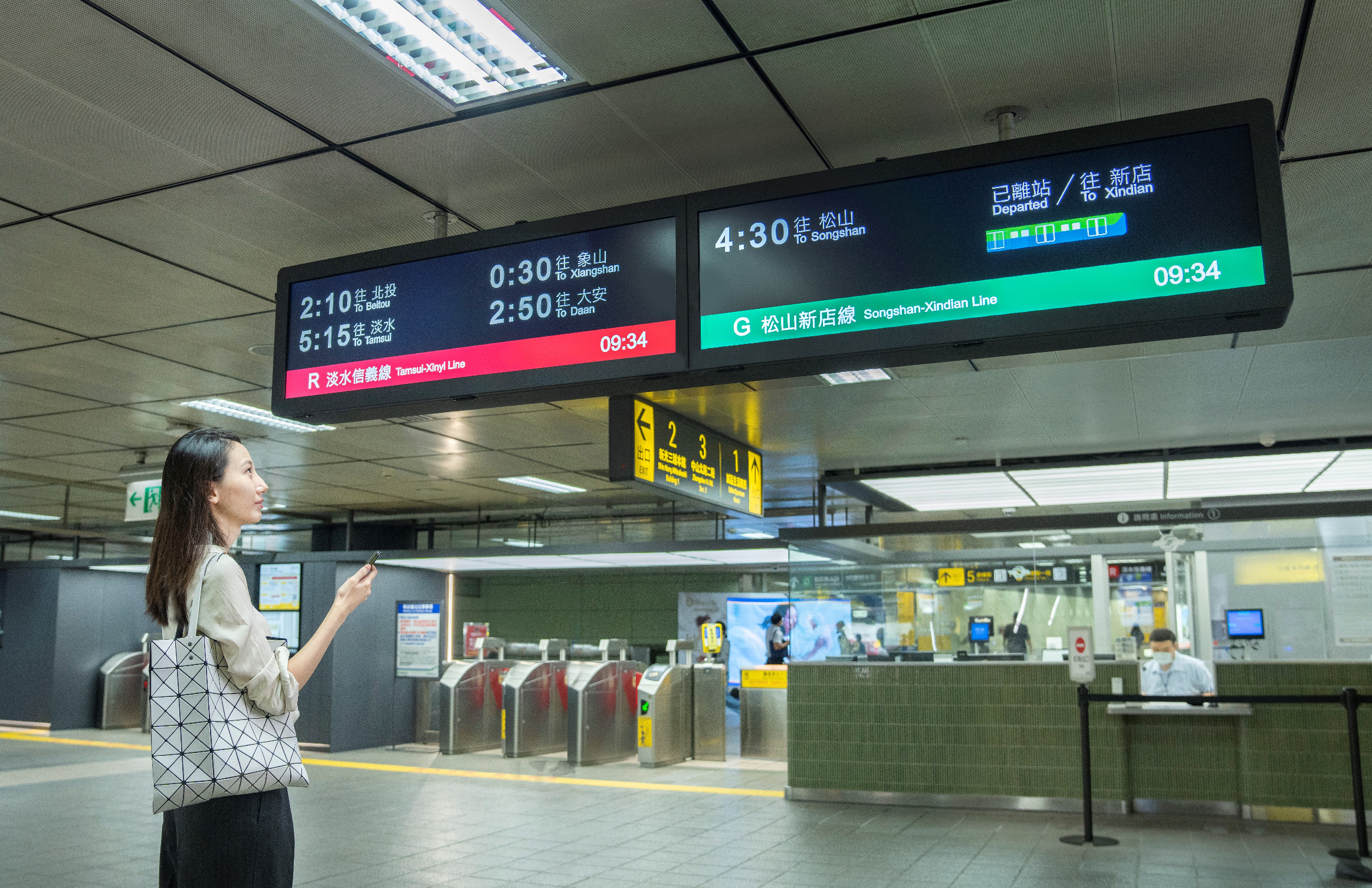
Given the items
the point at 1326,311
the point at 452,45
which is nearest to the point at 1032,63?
the point at 452,45

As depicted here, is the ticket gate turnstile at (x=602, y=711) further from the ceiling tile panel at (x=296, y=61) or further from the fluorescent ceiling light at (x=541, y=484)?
the ceiling tile panel at (x=296, y=61)

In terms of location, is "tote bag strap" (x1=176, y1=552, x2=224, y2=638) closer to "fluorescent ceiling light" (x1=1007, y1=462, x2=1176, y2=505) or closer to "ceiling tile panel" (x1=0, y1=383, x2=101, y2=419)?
"ceiling tile panel" (x1=0, y1=383, x2=101, y2=419)

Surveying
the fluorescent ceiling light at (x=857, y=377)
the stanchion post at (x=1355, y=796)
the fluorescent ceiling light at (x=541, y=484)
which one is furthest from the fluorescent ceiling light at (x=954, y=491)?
the stanchion post at (x=1355, y=796)

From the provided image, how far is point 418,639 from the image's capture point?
41.9 ft

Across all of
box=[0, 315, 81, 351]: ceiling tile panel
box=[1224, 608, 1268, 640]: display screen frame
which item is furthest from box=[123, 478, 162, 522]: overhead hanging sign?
box=[1224, 608, 1268, 640]: display screen frame

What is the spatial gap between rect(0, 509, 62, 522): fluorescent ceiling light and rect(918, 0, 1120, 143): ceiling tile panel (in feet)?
45.3

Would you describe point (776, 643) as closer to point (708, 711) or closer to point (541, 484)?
point (708, 711)

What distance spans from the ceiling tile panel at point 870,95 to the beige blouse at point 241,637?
2141 millimetres

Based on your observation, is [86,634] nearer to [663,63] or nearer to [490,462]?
[490,462]

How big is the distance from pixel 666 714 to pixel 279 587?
5139mm

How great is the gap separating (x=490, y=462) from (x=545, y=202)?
226 inches

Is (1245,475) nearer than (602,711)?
Yes

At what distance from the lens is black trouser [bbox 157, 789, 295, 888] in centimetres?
171

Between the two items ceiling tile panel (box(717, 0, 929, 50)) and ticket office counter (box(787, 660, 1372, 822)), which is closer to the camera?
ceiling tile panel (box(717, 0, 929, 50))
